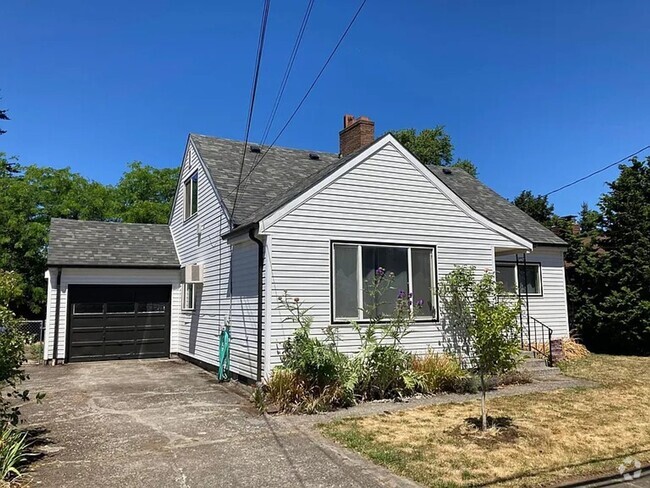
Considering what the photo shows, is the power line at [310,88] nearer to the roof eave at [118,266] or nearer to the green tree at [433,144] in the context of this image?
the roof eave at [118,266]

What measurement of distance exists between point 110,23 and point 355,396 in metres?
8.92

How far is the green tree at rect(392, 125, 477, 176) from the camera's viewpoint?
36.4 m

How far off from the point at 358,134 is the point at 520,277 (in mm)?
6969

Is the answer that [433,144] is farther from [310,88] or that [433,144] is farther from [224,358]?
[224,358]

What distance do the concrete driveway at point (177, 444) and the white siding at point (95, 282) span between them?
175 inches

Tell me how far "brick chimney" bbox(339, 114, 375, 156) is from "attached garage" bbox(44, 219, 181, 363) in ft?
21.6

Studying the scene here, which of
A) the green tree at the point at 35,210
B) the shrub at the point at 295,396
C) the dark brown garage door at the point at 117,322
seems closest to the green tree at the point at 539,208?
the dark brown garage door at the point at 117,322

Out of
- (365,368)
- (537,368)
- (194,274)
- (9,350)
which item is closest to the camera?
(9,350)

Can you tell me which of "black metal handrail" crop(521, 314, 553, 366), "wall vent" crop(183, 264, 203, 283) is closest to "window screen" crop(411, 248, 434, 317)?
"black metal handrail" crop(521, 314, 553, 366)

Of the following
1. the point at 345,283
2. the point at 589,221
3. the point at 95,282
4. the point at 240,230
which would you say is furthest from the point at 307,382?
the point at 589,221

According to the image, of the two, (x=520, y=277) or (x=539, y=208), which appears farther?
(x=539, y=208)

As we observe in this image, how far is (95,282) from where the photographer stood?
14.5 meters

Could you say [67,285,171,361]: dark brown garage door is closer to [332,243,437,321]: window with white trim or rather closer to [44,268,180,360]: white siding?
[44,268,180,360]: white siding

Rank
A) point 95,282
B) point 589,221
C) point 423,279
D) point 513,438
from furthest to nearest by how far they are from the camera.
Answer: point 589,221
point 95,282
point 423,279
point 513,438
